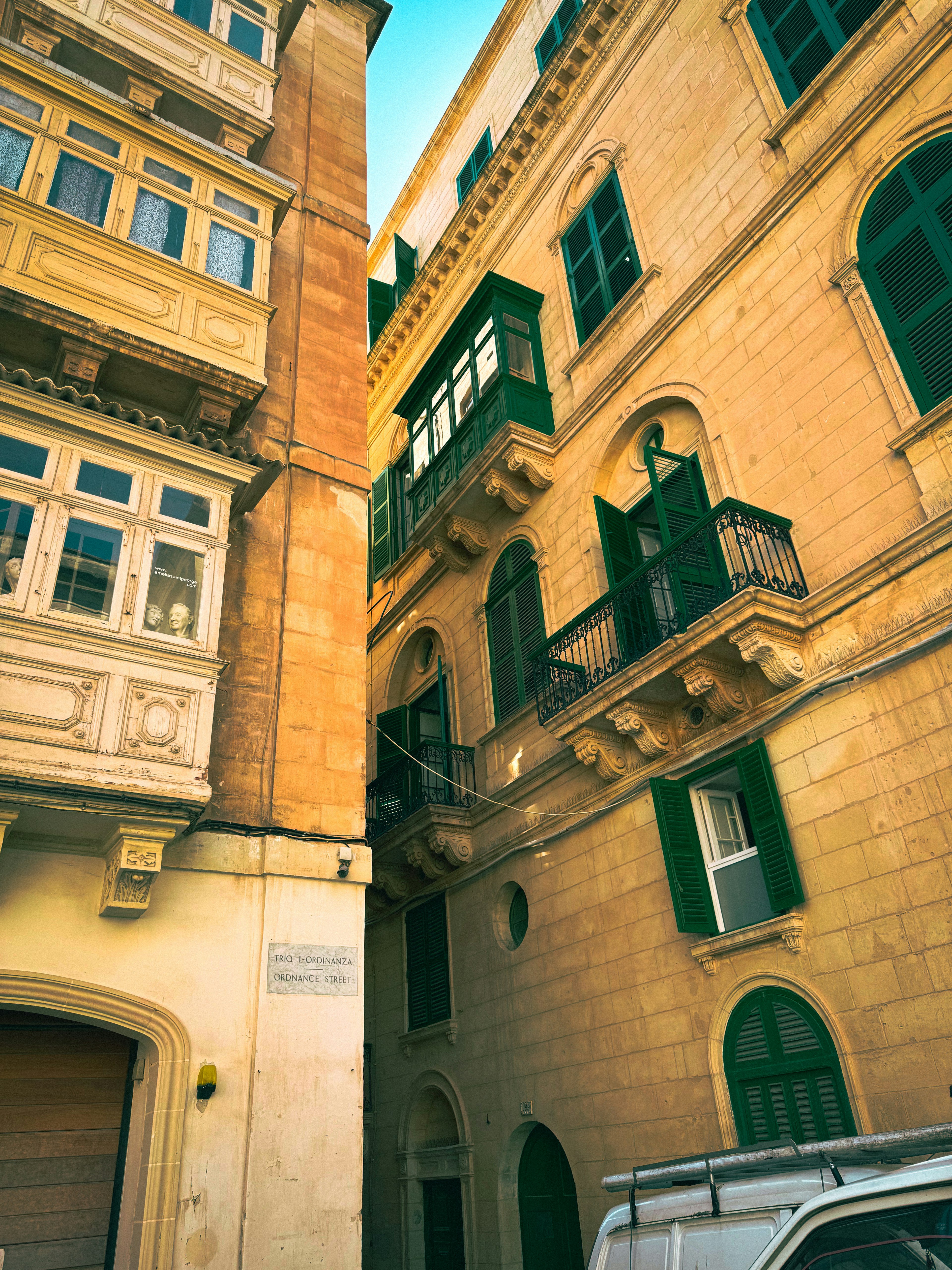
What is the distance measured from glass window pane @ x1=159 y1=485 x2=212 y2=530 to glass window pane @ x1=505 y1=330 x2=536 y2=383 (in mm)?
8253

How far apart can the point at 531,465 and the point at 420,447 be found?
190 inches

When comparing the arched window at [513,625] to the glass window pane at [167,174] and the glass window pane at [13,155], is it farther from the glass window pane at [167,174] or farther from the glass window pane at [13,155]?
the glass window pane at [13,155]

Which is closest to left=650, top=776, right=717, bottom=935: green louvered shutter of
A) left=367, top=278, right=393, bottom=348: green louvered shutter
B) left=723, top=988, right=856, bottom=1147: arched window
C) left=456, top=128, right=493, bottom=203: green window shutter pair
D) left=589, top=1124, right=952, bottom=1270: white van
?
left=723, top=988, right=856, bottom=1147: arched window

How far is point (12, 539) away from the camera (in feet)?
28.5

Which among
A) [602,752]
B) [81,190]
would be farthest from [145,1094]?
[81,190]

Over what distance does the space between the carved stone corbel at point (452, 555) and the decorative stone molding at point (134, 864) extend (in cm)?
1035

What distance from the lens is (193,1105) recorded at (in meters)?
8.09

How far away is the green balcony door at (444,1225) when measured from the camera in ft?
46.3

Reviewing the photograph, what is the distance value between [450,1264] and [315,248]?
15896 mm

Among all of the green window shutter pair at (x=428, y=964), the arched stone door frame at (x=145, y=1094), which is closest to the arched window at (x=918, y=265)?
the arched stone door frame at (x=145, y=1094)

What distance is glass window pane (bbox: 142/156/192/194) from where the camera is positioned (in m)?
11.6

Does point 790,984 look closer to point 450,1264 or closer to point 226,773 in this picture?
point 226,773

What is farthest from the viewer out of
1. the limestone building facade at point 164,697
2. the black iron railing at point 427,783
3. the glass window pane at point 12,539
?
the black iron railing at point 427,783

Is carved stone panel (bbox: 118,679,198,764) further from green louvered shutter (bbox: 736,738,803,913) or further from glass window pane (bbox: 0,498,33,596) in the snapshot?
green louvered shutter (bbox: 736,738,803,913)
